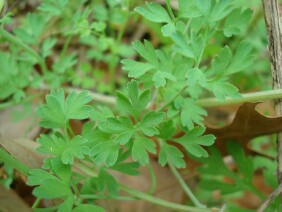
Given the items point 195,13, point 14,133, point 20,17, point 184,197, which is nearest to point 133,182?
point 184,197

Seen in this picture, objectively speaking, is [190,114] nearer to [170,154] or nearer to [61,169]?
[170,154]

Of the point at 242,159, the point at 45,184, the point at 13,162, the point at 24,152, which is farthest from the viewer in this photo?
the point at 242,159

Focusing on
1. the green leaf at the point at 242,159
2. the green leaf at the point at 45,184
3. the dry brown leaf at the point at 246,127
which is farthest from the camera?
the green leaf at the point at 242,159

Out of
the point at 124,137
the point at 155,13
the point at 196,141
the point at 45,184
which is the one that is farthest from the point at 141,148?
the point at 155,13

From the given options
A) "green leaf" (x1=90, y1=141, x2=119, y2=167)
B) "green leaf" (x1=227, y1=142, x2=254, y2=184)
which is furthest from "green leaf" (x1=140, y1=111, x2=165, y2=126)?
"green leaf" (x1=227, y1=142, x2=254, y2=184)

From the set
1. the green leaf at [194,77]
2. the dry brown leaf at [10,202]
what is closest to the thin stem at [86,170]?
the dry brown leaf at [10,202]

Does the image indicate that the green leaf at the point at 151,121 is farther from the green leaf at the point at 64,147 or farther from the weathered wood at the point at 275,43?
the weathered wood at the point at 275,43
